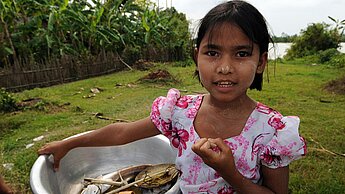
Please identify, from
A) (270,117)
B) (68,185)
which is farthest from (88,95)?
(270,117)

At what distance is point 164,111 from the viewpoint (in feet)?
3.64

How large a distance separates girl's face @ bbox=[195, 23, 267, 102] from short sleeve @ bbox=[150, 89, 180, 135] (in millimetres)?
206

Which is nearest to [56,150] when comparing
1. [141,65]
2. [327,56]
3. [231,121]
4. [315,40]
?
[231,121]

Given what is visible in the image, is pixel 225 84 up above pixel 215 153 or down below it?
above

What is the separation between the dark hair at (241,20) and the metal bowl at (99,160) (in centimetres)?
79

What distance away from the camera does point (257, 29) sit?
920 millimetres

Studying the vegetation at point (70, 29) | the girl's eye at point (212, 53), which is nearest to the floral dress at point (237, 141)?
the girl's eye at point (212, 53)

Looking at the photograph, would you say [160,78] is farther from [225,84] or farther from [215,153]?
[215,153]

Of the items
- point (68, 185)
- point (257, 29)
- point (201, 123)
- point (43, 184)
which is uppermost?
point (257, 29)

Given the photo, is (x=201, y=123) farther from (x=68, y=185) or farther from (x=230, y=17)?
(x=68, y=185)

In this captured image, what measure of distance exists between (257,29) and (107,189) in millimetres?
952

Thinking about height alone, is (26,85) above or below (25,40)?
below

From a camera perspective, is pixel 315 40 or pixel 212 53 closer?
pixel 212 53

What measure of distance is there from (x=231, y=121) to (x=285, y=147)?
7.3 inches
